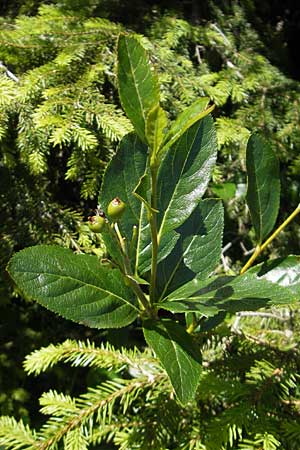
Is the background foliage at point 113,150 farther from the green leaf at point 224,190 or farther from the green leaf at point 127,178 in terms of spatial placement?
the green leaf at point 127,178

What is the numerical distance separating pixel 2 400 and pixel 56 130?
0.79m

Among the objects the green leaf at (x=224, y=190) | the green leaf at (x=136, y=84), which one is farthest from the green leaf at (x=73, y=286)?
the green leaf at (x=224, y=190)

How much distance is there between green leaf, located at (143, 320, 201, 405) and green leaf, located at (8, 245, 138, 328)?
52 mm

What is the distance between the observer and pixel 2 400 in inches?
61.4

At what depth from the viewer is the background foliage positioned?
1.06 metres

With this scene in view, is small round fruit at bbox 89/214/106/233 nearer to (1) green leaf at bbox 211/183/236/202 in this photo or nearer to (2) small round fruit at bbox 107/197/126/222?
(2) small round fruit at bbox 107/197/126/222

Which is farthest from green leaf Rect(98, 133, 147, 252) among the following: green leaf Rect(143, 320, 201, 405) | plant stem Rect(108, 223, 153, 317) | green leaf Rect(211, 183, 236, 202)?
green leaf Rect(211, 183, 236, 202)

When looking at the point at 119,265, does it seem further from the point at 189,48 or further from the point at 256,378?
the point at 189,48

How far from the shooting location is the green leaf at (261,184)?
0.90 metres

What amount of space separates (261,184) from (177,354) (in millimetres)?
310

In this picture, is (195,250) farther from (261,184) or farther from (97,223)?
(97,223)

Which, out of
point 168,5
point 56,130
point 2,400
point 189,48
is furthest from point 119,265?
point 168,5

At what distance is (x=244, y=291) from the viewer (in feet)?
2.65

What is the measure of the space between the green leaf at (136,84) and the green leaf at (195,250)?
0.28m
